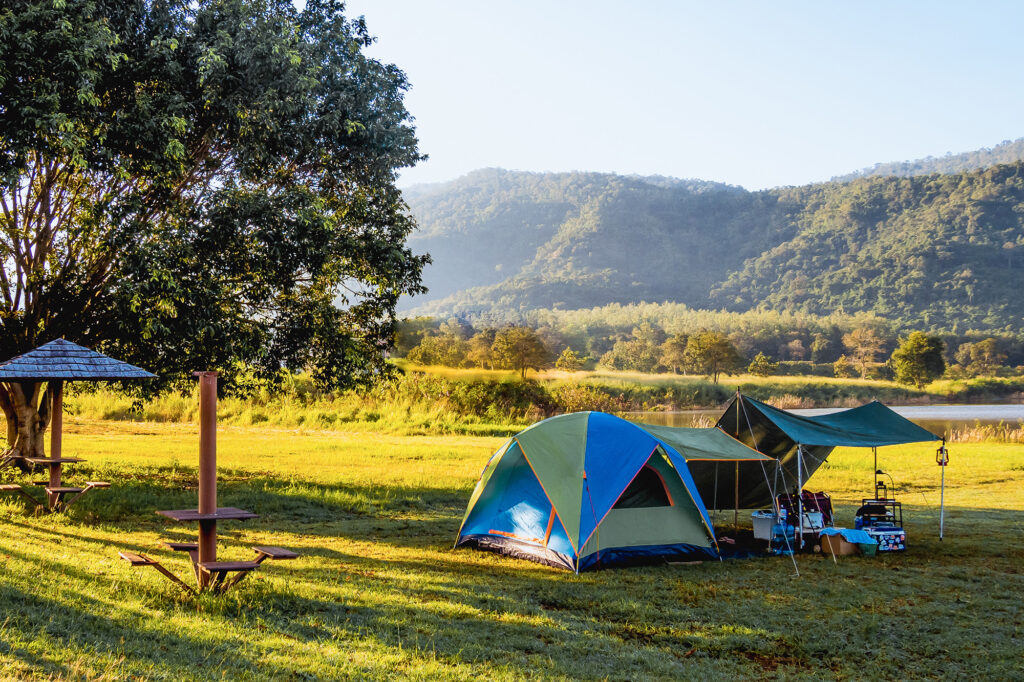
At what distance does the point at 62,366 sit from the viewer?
9469 mm

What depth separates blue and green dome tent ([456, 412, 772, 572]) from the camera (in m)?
8.98

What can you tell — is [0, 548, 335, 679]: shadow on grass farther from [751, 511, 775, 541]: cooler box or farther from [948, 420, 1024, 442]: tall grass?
[948, 420, 1024, 442]: tall grass

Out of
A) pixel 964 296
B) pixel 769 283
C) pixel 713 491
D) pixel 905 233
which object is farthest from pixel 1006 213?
pixel 713 491

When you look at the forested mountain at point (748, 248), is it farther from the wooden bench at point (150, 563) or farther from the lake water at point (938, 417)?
the wooden bench at point (150, 563)

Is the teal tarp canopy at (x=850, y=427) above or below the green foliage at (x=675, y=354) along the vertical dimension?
below

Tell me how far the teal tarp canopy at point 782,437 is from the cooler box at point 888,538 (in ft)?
3.31

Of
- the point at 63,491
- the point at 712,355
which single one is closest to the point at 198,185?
the point at 63,491

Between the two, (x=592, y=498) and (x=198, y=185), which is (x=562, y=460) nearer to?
(x=592, y=498)

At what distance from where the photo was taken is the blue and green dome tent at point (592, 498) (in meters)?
8.98

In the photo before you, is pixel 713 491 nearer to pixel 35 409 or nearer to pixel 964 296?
pixel 35 409

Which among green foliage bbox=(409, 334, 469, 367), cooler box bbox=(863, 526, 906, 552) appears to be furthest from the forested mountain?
cooler box bbox=(863, 526, 906, 552)

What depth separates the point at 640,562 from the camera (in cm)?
913

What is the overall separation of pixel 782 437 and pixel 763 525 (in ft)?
5.67

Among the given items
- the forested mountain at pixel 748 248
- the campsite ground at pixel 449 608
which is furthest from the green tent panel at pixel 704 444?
the forested mountain at pixel 748 248
